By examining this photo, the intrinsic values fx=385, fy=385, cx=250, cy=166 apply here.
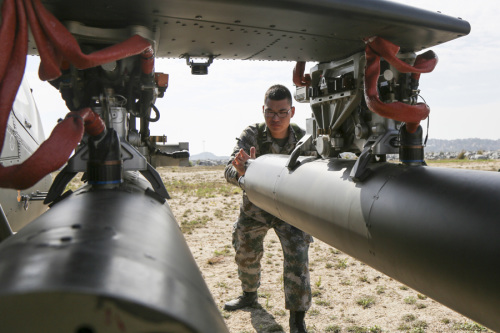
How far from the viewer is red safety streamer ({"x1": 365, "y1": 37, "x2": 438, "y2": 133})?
7.92 feet

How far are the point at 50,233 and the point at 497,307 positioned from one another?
5.45 feet

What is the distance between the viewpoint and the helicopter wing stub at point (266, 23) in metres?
2.02

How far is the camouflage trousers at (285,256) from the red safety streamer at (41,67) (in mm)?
2874

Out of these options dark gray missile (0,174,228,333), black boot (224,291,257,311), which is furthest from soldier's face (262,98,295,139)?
dark gray missile (0,174,228,333)

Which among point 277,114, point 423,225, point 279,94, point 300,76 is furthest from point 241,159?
point 423,225

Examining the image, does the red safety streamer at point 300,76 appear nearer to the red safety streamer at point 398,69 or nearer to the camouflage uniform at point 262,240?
the camouflage uniform at point 262,240

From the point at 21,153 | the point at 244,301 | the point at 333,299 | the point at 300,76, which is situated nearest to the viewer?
the point at 21,153

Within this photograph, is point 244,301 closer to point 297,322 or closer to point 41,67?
point 297,322

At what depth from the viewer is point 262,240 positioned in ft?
15.3

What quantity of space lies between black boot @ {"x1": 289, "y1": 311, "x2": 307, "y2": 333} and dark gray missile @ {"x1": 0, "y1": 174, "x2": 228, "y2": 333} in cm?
293

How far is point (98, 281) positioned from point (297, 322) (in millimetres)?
3437

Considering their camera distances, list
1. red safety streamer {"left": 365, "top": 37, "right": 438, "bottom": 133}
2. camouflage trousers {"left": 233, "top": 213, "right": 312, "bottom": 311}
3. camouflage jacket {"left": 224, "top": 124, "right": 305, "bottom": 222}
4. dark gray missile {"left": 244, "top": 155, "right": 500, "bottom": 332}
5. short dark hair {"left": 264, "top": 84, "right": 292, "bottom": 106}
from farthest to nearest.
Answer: camouflage jacket {"left": 224, "top": 124, "right": 305, "bottom": 222}
short dark hair {"left": 264, "top": 84, "right": 292, "bottom": 106}
camouflage trousers {"left": 233, "top": 213, "right": 312, "bottom": 311}
red safety streamer {"left": 365, "top": 37, "right": 438, "bottom": 133}
dark gray missile {"left": 244, "top": 155, "right": 500, "bottom": 332}

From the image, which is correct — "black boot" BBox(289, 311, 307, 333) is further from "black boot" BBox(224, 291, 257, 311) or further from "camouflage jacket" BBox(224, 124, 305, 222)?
"camouflage jacket" BBox(224, 124, 305, 222)

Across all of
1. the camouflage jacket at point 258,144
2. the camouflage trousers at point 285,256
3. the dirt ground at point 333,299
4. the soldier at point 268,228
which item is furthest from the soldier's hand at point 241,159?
the dirt ground at point 333,299
